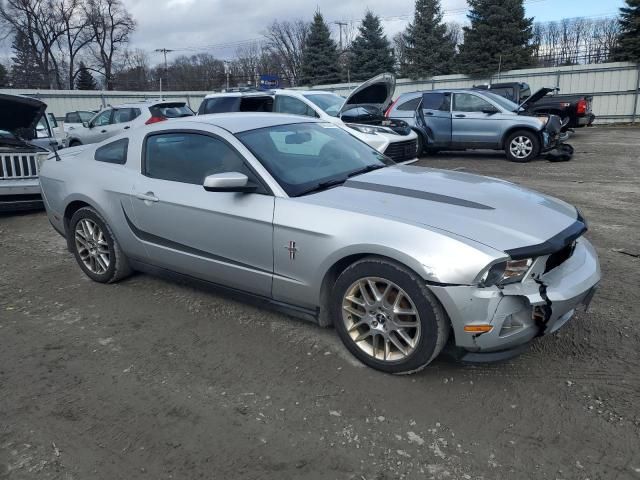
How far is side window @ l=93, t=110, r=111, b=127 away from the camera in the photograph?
1385 cm

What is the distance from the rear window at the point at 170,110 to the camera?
43.0 ft

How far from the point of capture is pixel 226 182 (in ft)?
10.7

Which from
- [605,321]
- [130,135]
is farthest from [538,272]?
[130,135]

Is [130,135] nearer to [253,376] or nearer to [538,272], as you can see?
[253,376]

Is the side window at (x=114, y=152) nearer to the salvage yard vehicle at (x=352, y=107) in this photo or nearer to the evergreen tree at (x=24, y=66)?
the salvage yard vehicle at (x=352, y=107)

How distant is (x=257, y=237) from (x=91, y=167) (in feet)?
7.08

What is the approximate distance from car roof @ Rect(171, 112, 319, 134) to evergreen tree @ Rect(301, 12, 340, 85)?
38.6m

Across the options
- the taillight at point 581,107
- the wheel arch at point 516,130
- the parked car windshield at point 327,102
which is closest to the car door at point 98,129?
the parked car windshield at point 327,102

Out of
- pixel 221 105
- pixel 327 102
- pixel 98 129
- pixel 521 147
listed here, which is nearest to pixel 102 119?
pixel 98 129

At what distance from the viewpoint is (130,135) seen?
4434 mm

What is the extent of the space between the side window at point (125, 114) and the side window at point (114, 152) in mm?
9384

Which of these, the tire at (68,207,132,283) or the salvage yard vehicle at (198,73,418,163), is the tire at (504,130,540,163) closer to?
the salvage yard vehicle at (198,73,418,163)

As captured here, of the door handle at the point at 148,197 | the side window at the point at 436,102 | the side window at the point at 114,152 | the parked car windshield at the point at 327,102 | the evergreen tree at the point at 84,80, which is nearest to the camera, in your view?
the door handle at the point at 148,197

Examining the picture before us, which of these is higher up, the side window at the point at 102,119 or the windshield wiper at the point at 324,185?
the side window at the point at 102,119
